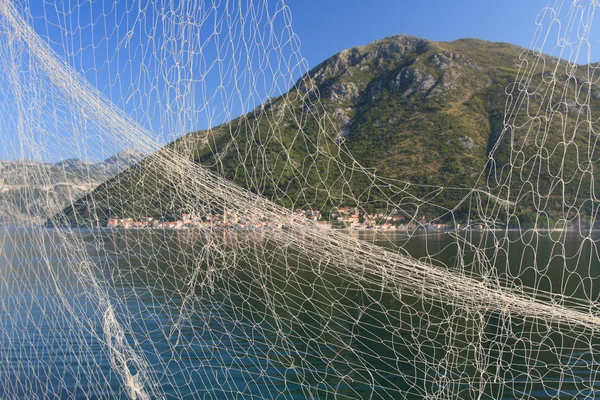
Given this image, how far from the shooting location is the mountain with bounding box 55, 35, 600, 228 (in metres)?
3.17

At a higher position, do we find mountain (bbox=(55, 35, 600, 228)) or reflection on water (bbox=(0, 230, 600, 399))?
mountain (bbox=(55, 35, 600, 228))

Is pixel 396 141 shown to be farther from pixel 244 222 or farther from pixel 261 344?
pixel 244 222

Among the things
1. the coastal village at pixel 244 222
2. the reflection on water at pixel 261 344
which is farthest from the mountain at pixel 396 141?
the reflection on water at pixel 261 344

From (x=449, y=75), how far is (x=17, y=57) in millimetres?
67662

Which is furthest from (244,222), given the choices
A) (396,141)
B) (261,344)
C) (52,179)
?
(396,141)

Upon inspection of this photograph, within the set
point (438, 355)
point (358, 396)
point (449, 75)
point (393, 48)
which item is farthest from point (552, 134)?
point (393, 48)

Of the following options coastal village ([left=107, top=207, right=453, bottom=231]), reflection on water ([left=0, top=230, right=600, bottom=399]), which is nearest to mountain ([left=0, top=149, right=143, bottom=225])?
reflection on water ([left=0, top=230, right=600, bottom=399])

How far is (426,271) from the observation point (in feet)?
10.3

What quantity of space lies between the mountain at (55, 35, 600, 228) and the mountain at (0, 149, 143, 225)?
17 cm

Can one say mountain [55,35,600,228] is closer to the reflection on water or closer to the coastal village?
the coastal village

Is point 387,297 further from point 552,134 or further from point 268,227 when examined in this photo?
point 552,134

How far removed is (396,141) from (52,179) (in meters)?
13.4

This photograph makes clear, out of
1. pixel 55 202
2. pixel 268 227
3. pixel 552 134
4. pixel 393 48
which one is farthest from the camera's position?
pixel 393 48

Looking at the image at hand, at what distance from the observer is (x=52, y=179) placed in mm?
4457
